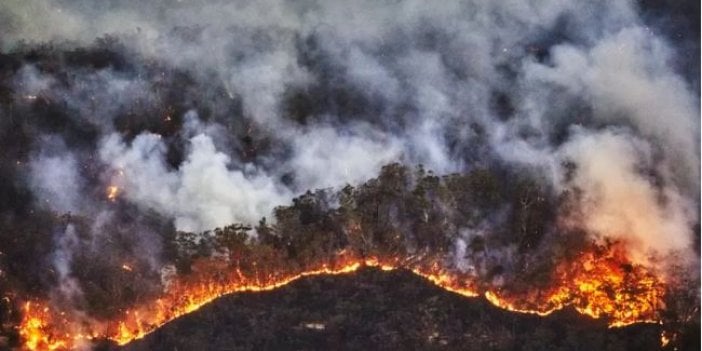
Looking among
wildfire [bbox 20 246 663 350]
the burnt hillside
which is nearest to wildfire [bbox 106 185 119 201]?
wildfire [bbox 20 246 663 350]

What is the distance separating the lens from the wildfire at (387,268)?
3709 centimetres

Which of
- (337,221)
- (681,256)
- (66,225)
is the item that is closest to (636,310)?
(681,256)

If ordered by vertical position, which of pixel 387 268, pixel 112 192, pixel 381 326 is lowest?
pixel 381 326

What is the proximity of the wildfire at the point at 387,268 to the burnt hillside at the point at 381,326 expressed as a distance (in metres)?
1.26

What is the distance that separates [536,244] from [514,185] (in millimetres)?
3359

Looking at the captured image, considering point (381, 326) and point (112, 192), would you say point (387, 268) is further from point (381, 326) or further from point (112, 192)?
point (112, 192)

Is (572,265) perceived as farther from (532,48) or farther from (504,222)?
(532,48)

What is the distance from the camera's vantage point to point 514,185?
137 feet

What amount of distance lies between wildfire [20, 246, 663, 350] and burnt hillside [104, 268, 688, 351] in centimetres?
126

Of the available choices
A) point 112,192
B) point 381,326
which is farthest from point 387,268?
point 112,192

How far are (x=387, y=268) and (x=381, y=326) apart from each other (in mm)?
4849

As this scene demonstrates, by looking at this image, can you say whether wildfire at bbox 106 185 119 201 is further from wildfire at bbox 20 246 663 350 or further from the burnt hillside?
the burnt hillside

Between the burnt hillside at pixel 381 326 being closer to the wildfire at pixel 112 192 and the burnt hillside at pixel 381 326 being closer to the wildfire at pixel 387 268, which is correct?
the wildfire at pixel 387 268

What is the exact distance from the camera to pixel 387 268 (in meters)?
39.2
